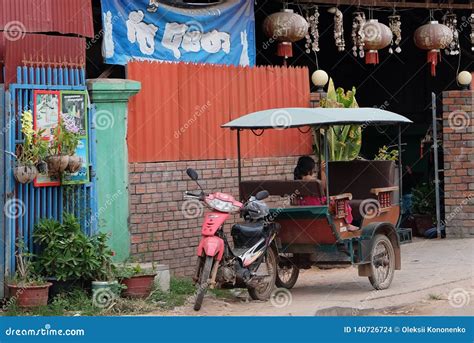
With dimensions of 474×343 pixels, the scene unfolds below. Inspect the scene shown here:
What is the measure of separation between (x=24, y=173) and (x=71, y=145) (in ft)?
2.08

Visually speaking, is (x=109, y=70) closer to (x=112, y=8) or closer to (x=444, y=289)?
(x=112, y=8)

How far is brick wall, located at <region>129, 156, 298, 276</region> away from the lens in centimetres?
1125

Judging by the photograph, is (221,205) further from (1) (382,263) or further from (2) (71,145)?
(1) (382,263)

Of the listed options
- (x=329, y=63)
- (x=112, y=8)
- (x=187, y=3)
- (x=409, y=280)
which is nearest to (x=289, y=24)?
(x=187, y=3)

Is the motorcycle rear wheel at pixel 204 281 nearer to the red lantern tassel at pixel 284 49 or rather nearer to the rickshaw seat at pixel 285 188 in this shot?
the rickshaw seat at pixel 285 188

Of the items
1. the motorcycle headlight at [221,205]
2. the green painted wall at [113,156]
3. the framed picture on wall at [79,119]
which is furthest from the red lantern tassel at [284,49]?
the motorcycle headlight at [221,205]

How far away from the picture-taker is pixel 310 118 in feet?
33.9

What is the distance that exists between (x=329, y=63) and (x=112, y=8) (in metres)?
8.65

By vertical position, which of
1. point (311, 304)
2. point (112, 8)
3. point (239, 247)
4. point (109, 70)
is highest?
point (112, 8)

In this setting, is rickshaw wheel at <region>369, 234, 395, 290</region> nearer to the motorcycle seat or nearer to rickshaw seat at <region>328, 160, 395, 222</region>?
rickshaw seat at <region>328, 160, 395, 222</region>

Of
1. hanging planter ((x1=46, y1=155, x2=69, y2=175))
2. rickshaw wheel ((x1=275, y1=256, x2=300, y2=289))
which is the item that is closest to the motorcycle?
rickshaw wheel ((x1=275, y1=256, x2=300, y2=289))

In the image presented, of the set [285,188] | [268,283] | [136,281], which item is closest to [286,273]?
[268,283]
